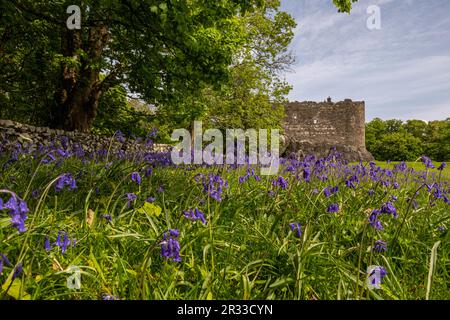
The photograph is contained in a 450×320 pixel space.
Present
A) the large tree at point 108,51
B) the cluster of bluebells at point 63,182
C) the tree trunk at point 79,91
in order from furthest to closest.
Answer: the tree trunk at point 79,91 → the large tree at point 108,51 → the cluster of bluebells at point 63,182

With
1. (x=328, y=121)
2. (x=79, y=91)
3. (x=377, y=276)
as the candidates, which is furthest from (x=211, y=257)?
(x=328, y=121)

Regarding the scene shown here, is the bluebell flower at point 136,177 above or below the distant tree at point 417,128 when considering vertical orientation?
below

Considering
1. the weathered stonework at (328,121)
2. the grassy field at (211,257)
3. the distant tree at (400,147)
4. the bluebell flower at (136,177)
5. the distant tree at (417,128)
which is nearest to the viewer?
the grassy field at (211,257)

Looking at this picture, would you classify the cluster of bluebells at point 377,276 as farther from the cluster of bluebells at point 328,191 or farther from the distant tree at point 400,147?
the distant tree at point 400,147

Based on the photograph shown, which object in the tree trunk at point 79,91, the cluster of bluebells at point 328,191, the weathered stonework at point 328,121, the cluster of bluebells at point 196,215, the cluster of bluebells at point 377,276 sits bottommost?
the cluster of bluebells at point 377,276

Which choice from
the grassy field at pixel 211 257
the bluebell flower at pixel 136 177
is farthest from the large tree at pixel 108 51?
the grassy field at pixel 211 257

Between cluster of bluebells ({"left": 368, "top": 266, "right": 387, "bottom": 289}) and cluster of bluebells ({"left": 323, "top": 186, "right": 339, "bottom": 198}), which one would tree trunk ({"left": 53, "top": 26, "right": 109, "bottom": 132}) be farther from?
cluster of bluebells ({"left": 368, "top": 266, "right": 387, "bottom": 289})

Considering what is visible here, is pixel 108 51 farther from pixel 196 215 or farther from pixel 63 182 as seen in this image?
pixel 196 215

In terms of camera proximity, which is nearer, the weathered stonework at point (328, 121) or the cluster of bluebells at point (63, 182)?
the cluster of bluebells at point (63, 182)

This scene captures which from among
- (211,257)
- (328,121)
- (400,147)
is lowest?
(211,257)

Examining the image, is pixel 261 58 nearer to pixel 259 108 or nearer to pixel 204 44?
pixel 259 108

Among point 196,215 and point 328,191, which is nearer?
point 196,215

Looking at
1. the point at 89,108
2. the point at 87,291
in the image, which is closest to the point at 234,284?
the point at 87,291

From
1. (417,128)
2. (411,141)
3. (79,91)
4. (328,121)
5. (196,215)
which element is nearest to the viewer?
(196,215)
